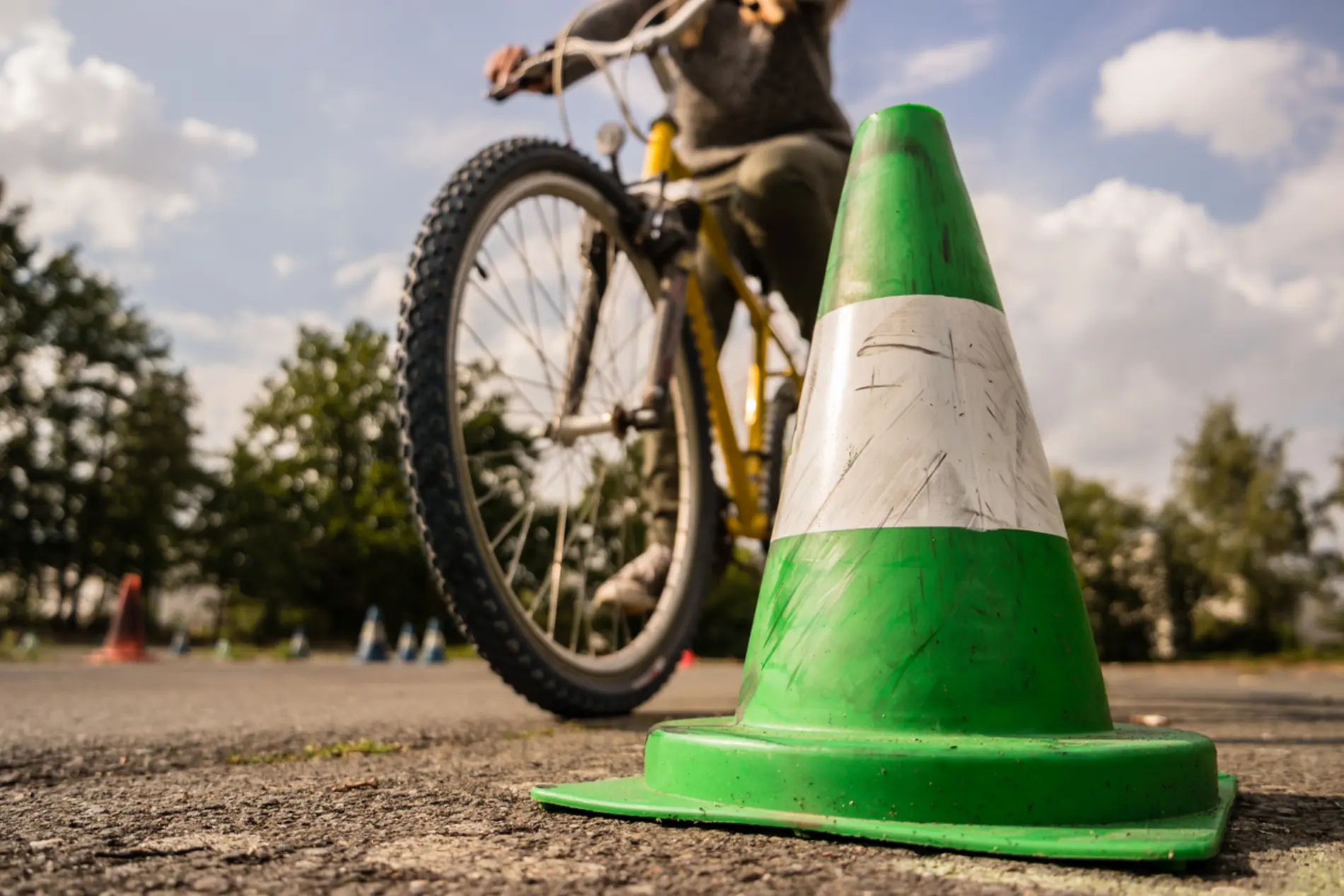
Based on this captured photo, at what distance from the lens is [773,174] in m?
3.41

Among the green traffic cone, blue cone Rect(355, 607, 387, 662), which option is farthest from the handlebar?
blue cone Rect(355, 607, 387, 662)

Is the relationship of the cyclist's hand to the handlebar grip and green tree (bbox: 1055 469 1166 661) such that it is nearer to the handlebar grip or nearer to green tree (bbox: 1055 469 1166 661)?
the handlebar grip

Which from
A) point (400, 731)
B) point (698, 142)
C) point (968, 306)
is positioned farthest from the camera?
point (698, 142)

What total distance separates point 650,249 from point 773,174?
0.50 meters

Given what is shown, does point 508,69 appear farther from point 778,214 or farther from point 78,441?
point 78,441

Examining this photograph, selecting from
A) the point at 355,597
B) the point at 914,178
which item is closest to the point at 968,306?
the point at 914,178

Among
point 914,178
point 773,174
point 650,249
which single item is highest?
point 773,174

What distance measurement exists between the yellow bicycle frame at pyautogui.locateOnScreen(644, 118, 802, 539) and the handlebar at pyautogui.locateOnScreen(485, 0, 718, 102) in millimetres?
269

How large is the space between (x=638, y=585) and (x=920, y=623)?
1890 millimetres

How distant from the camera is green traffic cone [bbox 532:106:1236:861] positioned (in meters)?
1.18

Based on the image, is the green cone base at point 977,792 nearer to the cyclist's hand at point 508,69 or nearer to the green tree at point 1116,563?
the cyclist's hand at point 508,69

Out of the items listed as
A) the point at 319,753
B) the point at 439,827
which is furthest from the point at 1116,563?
the point at 439,827

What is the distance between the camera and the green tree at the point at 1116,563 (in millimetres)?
43844

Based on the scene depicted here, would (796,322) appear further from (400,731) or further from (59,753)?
(59,753)
